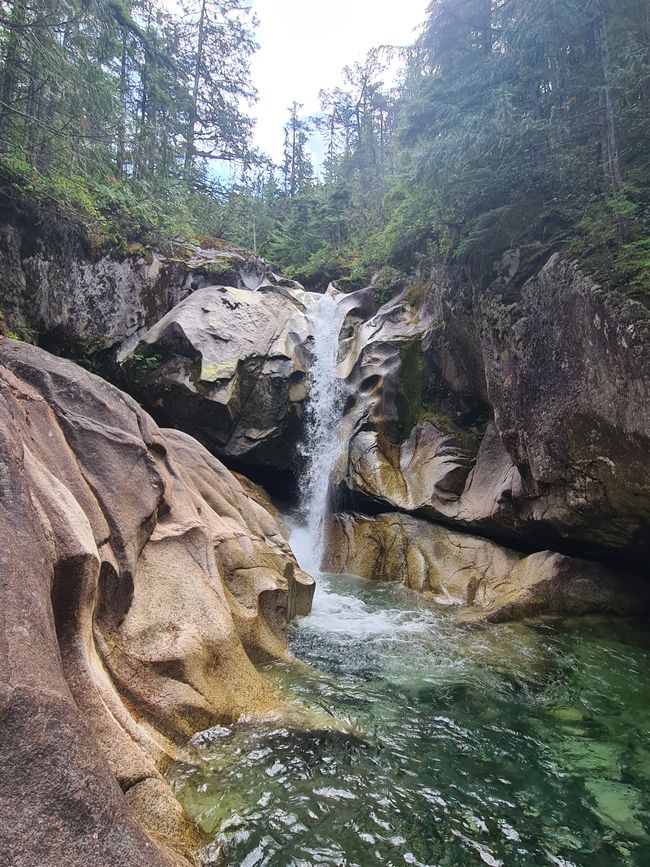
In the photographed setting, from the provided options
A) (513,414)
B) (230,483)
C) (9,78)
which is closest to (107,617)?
(230,483)

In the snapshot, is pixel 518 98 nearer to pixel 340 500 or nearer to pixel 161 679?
pixel 340 500

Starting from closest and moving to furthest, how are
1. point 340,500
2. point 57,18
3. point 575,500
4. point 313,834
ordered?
point 313,834
point 575,500
point 57,18
point 340,500

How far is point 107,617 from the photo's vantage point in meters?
5.61

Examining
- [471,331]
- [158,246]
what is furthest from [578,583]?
[158,246]

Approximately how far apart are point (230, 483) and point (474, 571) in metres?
6.38

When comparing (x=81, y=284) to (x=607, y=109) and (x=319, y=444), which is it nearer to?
(x=319, y=444)

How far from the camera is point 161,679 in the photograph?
5539mm

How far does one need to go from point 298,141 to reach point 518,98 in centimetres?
3713

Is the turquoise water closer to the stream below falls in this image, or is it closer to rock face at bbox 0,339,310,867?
the stream below falls

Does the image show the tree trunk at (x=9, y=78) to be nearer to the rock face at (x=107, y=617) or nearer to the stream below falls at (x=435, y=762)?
the rock face at (x=107, y=617)

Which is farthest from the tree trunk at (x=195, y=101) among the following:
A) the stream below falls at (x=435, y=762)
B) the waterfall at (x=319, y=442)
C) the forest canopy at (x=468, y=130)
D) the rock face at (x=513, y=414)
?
the stream below falls at (x=435, y=762)

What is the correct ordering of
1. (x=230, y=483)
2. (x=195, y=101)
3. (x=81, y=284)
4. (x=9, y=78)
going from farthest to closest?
(x=195, y=101), (x=81, y=284), (x=9, y=78), (x=230, y=483)

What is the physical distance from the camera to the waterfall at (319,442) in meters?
17.2

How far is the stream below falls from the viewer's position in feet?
14.1
